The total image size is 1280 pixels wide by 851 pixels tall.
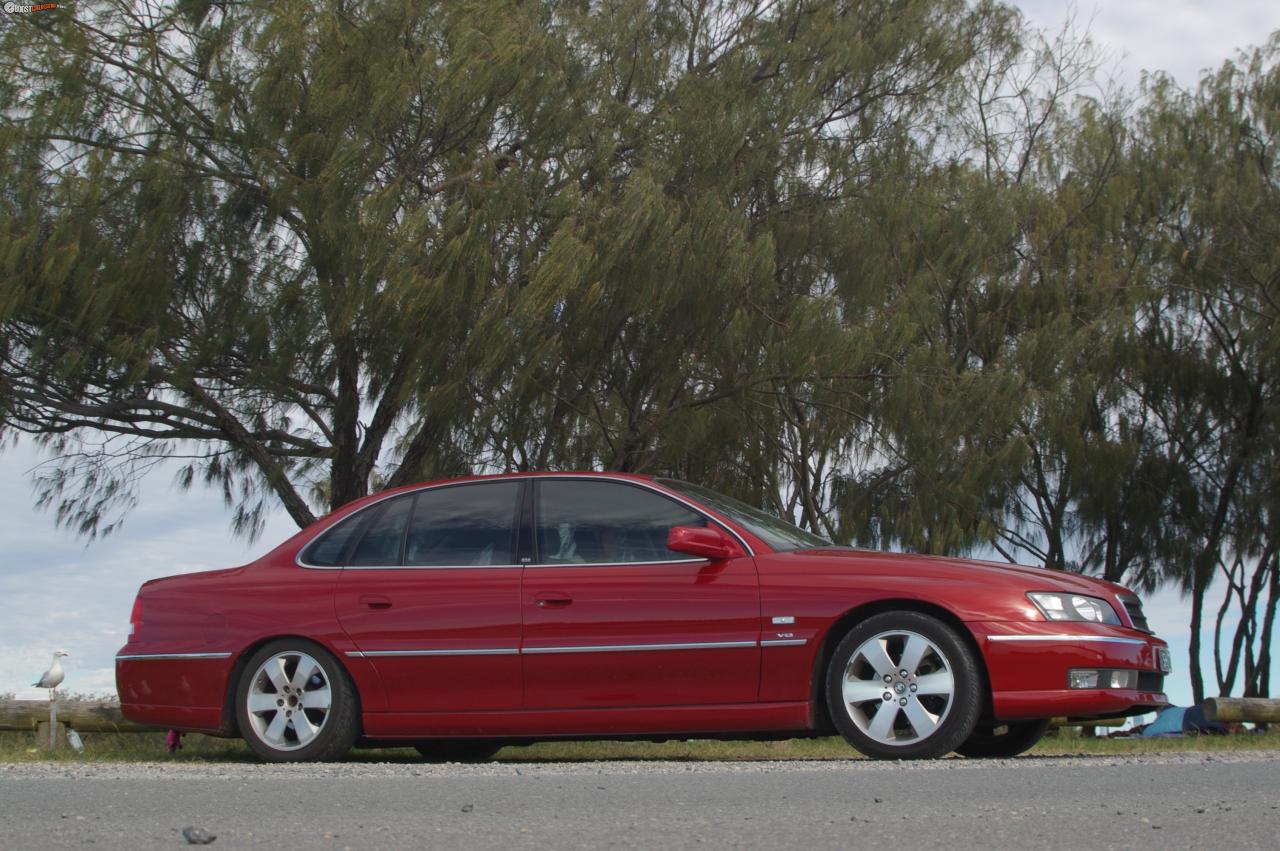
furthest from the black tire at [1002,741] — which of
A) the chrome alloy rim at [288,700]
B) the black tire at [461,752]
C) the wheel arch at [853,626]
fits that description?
the chrome alloy rim at [288,700]

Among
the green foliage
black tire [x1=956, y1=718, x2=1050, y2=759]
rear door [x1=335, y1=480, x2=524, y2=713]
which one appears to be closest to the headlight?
black tire [x1=956, y1=718, x2=1050, y2=759]

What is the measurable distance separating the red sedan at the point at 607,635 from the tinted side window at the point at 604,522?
0.04ft

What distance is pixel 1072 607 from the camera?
6.95 metres

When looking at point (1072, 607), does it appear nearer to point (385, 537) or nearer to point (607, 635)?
point (607, 635)

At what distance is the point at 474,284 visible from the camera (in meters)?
13.2

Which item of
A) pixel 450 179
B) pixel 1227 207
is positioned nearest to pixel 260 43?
pixel 450 179

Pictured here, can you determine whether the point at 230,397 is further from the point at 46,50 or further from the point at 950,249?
the point at 950,249

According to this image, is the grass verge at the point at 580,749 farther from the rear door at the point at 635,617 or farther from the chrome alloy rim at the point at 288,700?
the rear door at the point at 635,617

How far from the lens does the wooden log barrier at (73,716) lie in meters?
11.5

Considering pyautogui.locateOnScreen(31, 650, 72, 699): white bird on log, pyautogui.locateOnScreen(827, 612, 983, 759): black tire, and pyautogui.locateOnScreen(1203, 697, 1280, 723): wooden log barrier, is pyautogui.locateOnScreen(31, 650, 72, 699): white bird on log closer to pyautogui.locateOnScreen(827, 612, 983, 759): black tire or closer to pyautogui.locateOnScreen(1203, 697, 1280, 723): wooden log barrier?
pyautogui.locateOnScreen(827, 612, 983, 759): black tire

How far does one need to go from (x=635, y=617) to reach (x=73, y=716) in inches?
244

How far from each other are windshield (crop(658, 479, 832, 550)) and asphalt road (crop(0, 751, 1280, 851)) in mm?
1276

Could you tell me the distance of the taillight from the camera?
26.6ft

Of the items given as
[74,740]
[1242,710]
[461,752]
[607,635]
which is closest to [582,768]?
[607,635]
